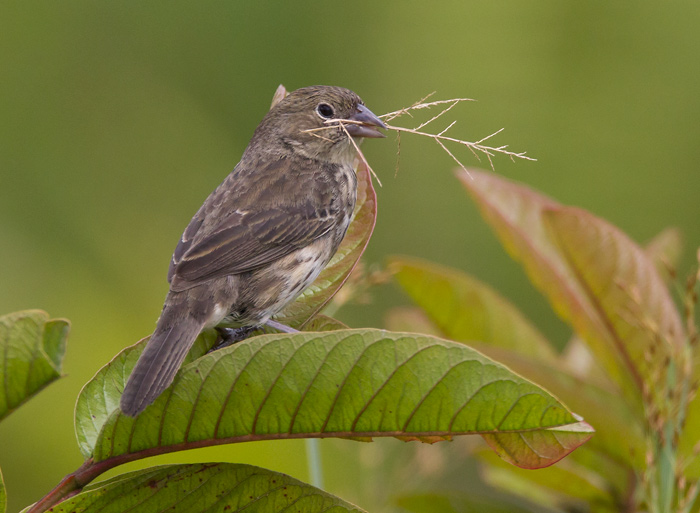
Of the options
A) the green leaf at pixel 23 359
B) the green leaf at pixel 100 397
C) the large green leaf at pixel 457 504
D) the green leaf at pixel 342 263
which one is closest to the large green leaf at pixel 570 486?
the large green leaf at pixel 457 504

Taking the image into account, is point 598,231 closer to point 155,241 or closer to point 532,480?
point 532,480

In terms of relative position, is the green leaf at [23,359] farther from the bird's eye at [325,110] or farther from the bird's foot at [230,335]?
the bird's eye at [325,110]

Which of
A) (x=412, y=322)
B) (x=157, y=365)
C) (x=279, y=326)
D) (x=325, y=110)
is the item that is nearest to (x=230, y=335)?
(x=279, y=326)

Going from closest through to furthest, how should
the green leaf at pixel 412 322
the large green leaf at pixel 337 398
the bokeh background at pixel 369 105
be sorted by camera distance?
1. the large green leaf at pixel 337 398
2. the green leaf at pixel 412 322
3. the bokeh background at pixel 369 105

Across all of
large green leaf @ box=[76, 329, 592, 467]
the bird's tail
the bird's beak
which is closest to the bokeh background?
the bird's beak

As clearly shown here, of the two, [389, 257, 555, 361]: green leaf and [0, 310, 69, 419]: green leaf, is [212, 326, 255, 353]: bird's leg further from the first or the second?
[0, 310, 69, 419]: green leaf

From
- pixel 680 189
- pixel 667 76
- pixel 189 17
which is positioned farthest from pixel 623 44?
pixel 189 17
